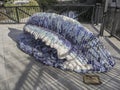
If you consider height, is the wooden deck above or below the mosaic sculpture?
below

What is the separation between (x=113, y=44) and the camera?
6.15 metres

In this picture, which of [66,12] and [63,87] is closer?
[63,87]

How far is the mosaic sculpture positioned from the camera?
4.28 meters

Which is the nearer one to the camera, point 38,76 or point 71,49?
point 38,76

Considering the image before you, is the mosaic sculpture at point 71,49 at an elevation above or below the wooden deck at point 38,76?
above

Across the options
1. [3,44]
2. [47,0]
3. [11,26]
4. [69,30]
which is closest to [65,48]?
[69,30]

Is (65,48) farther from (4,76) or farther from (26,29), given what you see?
(26,29)

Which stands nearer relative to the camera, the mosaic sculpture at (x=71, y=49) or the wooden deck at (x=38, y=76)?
the wooden deck at (x=38, y=76)

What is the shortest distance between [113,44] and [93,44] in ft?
6.52

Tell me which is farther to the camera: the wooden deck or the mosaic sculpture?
the mosaic sculpture

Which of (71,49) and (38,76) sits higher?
(71,49)

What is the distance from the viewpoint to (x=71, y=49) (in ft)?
14.6

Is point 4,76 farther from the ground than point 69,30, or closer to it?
closer to it

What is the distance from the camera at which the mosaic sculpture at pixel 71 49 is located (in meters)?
4.28
